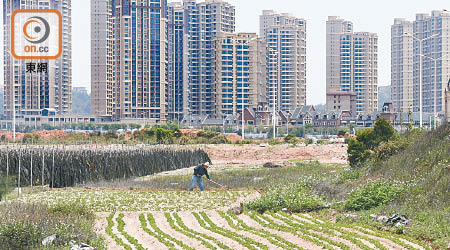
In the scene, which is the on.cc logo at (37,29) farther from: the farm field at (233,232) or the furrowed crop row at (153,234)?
the farm field at (233,232)

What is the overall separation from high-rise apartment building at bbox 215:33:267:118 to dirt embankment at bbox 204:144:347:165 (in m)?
54.7

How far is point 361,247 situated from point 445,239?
73.5 inches

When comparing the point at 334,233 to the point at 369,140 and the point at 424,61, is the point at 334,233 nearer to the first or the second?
the point at 369,140

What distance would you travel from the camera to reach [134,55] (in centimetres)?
10519

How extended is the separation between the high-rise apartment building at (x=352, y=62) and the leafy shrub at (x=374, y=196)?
403 feet

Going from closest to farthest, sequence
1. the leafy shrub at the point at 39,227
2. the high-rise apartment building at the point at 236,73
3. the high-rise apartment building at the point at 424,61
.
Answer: the leafy shrub at the point at 39,227
the high-rise apartment building at the point at 236,73
the high-rise apartment building at the point at 424,61

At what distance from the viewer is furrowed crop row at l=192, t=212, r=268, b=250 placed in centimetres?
1437

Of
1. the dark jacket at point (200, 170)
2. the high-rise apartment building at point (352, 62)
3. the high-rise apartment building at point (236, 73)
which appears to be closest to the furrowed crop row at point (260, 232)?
the dark jacket at point (200, 170)

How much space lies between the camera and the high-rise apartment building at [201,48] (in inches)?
4646

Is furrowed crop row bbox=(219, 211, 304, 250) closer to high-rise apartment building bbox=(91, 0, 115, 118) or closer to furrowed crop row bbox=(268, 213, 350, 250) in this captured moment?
furrowed crop row bbox=(268, 213, 350, 250)

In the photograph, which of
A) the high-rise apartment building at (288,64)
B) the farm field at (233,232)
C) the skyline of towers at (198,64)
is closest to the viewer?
the farm field at (233,232)

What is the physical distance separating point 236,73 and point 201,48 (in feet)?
45.4

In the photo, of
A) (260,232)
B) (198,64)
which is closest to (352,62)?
(198,64)

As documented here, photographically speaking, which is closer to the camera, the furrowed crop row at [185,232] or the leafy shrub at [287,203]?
the furrowed crop row at [185,232]
